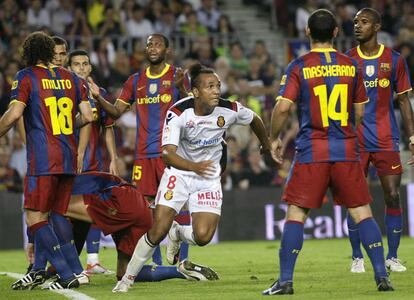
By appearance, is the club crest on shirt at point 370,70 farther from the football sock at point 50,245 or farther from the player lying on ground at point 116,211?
the football sock at point 50,245

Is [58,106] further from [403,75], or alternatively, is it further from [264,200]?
[264,200]

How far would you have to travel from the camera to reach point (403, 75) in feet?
38.7

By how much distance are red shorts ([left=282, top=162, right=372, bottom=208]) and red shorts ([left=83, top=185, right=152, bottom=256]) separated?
6.90 feet

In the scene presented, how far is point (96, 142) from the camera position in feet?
42.1

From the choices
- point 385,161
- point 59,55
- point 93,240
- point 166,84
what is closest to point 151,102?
point 166,84

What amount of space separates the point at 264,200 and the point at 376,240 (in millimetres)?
9588

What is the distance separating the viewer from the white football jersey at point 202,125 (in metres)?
10.2

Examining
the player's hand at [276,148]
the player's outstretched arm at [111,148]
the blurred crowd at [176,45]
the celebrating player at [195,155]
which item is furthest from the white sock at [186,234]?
the blurred crowd at [176,45]

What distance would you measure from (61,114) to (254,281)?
2418 mm

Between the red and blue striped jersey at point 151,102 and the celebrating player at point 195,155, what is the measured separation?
1.79 metres

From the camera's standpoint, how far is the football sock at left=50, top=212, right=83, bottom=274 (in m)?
10.6

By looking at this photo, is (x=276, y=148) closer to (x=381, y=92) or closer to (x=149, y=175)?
(x=381, y=92)

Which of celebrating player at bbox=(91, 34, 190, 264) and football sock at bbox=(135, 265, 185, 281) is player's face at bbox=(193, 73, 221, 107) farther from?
celebrating player at bbox=(91, 34, 190, 264)

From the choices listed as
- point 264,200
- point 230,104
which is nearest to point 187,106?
point 230,104
